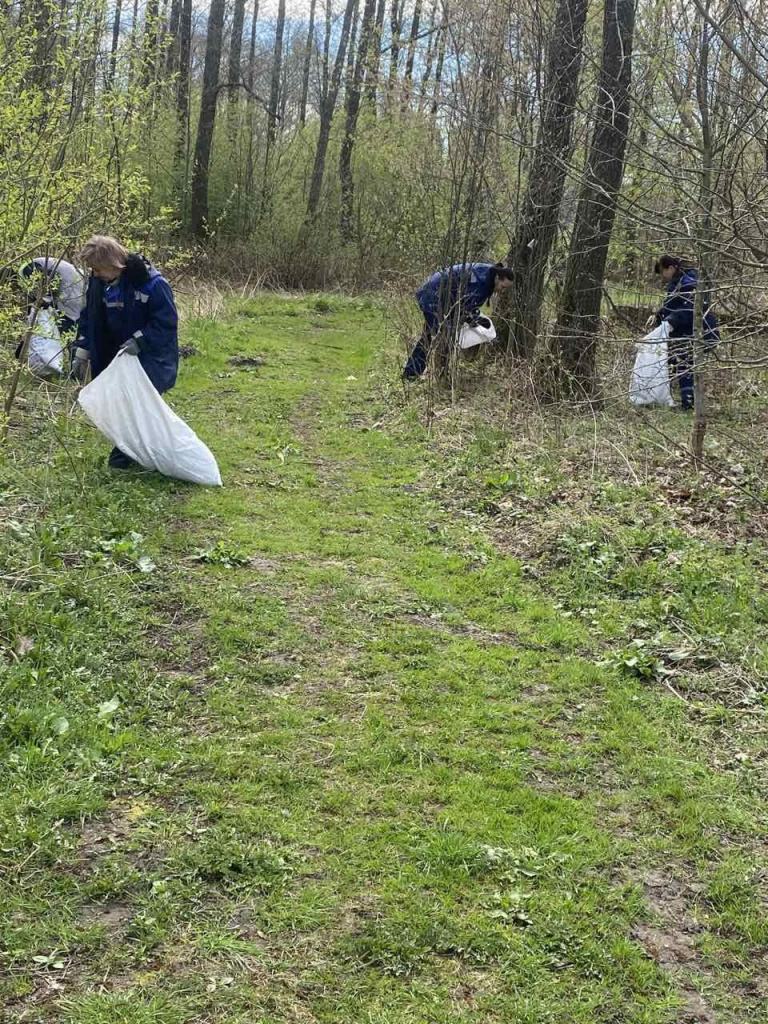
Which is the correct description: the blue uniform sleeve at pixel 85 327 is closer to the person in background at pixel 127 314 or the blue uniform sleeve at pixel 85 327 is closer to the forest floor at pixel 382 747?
the person in background at pixel 127 314

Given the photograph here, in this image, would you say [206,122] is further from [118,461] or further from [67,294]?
[118,461]

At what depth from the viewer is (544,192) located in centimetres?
875

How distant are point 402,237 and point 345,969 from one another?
15.7 m

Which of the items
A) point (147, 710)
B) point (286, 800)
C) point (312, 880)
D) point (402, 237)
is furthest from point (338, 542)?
point (402, 237)

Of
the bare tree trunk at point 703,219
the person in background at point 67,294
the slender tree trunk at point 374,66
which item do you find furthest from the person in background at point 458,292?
the slender tree trunk at point 374,66

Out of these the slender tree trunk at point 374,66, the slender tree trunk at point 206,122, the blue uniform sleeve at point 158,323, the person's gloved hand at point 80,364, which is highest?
the slender tree trunk at point 374,66

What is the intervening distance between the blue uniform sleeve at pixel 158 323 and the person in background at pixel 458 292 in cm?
337

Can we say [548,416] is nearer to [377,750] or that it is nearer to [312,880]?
[377,750]

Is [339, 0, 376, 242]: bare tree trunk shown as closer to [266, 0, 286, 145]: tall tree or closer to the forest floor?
[266, 0, 286, 145]: tall tree

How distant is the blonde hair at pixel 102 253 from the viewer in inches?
223

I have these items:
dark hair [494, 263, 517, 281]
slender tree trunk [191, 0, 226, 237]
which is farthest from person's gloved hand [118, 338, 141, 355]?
slender tree trunk [191, 0, 226, 237]

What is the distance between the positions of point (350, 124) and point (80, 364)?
16.9m

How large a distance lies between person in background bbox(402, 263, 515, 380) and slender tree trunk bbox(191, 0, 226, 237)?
9.42 m

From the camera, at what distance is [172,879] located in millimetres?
2666
